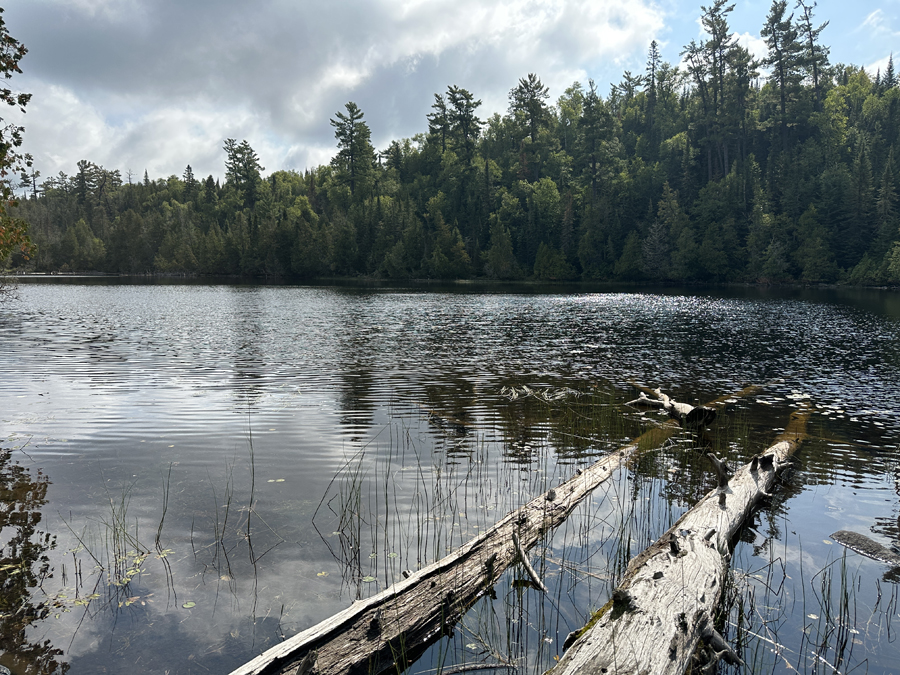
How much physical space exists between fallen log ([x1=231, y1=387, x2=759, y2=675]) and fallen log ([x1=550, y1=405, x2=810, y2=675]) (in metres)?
1.23

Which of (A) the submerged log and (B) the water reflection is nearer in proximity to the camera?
(B) the water reflection

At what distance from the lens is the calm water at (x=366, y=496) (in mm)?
5305

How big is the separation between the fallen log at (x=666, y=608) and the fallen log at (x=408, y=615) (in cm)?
123

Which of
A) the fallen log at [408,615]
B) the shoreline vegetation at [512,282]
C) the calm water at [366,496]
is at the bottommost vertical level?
the calm water at [366,496]

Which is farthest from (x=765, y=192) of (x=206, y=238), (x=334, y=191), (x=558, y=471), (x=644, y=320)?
(x=206, y=238)

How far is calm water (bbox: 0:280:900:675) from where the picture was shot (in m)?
5.30

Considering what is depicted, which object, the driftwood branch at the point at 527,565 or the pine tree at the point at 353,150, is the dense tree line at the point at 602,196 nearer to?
the pine tree at the point at 353,150

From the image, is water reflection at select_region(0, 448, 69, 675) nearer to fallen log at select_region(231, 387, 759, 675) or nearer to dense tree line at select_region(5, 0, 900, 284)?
fallen log at select_region(231, 387, 759, 675)

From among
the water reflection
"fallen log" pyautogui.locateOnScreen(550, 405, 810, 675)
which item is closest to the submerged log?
"fallen log" pyautogui.locateOnScreen(550, 405, 810, 675)

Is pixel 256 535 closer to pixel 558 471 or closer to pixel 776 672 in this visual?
pixel 558 471

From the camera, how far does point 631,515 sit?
24.8 feet

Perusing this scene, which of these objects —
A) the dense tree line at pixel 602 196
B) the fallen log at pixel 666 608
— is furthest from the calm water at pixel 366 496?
the dense tree line at pixel 602 196

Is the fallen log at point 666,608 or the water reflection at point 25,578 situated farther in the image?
the water reflection at point 25,578

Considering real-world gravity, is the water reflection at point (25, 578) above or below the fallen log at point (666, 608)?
below
